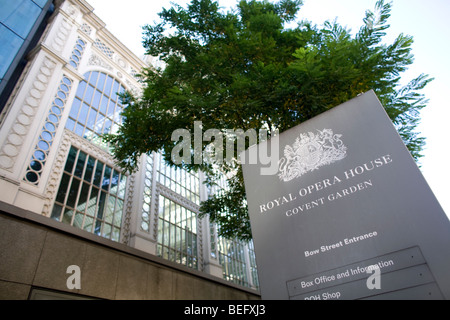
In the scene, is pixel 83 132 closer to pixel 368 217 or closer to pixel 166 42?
pixel 166 42

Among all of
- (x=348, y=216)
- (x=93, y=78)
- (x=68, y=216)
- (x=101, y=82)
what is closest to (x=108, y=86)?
(x=101, y=82)

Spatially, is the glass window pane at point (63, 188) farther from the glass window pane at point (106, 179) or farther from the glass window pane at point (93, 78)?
the glass window pane at point (93, 78)

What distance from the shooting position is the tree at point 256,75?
17.1ft

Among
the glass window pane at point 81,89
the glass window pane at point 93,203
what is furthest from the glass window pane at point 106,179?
the glass window pane at point 81,89

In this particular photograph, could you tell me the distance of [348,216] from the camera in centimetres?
360

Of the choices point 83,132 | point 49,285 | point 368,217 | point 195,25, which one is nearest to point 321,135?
point 368,217

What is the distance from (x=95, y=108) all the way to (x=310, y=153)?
10.9 meters

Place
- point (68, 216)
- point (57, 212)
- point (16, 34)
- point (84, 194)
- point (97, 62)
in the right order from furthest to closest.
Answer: point (97, 62)
point (16, 34)
point (84, 194)
point (68, 216)
point (57, 212)

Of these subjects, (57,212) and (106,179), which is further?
(106,179)

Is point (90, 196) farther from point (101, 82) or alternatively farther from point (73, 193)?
point (101, 82)

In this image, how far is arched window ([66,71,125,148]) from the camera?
37.5ft

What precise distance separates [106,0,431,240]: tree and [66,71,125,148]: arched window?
4435mm

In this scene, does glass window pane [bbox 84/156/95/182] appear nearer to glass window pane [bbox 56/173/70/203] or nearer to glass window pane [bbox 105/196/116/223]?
glass window pane [bbox 56/173/70/203]

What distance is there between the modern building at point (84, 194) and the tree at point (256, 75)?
7.95ft
